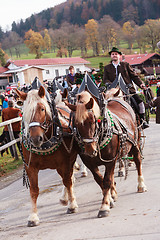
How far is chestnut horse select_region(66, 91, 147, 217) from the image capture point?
13.9ft

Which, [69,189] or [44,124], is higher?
[44,124]

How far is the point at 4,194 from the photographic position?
6723 mm

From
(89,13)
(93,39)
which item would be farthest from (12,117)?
(89,13)

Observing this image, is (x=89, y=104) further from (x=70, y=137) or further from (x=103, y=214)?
(x=103, y=214)

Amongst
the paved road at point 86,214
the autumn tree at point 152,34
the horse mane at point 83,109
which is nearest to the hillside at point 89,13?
the autumn tree at point 152,34

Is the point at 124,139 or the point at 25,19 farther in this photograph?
the point at 25,19

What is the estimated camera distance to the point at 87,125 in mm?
4230

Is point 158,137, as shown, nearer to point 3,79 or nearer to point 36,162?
point 36,162

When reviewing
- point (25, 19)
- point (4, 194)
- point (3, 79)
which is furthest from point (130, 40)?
point (4, 194)

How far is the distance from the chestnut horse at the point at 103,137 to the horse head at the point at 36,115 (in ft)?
1.29

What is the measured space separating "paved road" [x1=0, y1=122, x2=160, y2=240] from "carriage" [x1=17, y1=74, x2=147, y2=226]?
214mm

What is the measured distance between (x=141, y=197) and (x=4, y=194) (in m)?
3.10

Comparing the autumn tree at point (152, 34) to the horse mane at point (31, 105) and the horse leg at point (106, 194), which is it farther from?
the horse mane at point (31, 105)

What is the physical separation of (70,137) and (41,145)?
27.9 inches
